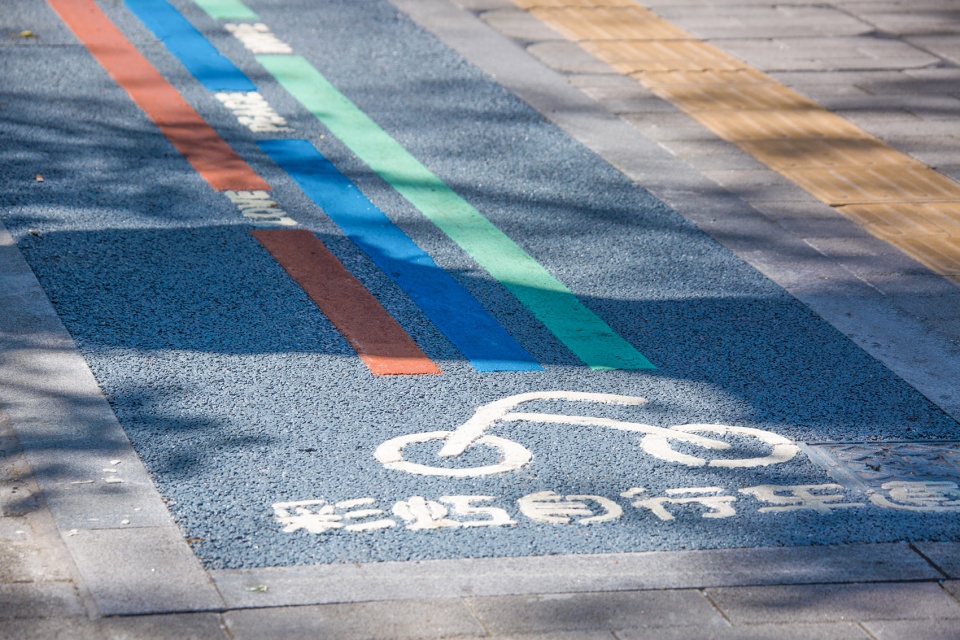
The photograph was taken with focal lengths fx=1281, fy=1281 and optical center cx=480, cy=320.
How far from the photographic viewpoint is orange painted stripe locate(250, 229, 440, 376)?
5.29 metres

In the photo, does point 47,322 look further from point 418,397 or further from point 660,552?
point 660,552

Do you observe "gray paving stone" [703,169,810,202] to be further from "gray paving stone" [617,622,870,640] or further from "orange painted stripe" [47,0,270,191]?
"gray paving stone" [617,622,870,640]

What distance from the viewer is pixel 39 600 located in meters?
3.58

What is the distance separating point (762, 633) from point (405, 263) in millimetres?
3085

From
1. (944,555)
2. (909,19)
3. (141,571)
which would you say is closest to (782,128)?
(909,19)

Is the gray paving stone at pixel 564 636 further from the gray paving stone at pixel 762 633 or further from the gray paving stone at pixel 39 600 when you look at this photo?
the gray paving stone at pixel 39 600

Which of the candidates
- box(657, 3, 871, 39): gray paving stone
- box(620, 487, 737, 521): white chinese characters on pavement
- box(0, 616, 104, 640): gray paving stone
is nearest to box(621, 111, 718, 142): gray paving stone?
box(657, 3, 871, 39): gray paving stone

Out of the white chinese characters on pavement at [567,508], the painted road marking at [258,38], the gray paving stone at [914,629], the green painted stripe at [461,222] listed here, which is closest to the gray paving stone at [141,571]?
the white chinese characters on pavement at [567,508]

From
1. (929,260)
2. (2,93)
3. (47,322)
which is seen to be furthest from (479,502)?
(2,93)

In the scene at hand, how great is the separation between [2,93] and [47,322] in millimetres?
3422

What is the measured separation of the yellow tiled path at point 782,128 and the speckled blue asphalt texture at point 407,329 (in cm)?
109

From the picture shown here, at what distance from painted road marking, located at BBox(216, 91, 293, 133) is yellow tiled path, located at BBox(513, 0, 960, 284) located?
8.82ft

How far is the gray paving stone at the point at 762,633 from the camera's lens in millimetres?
3623

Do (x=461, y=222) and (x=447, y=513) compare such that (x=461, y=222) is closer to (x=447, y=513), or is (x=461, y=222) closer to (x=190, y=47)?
(x=447, y=513)
